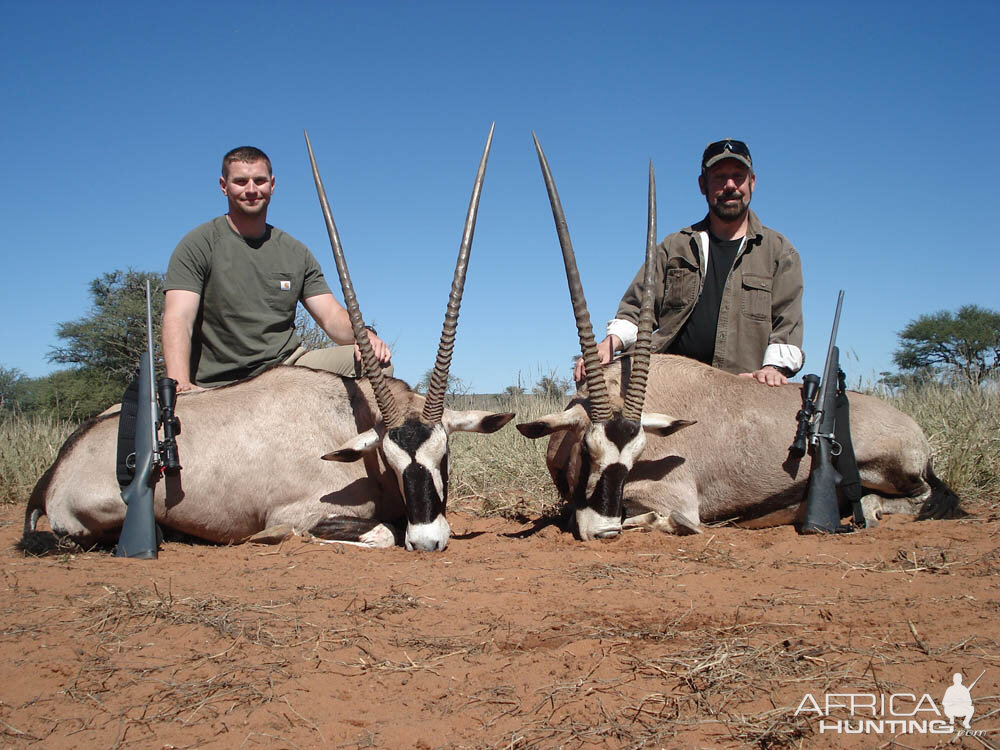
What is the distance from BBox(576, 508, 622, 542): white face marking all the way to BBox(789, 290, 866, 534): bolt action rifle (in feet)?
3.78

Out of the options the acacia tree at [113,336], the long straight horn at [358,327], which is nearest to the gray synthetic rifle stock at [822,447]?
the long straight horn at [358,327]

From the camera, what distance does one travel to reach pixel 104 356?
14.4 m

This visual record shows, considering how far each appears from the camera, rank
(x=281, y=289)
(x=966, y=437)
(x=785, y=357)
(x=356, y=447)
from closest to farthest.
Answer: (x=356, y=447) < (x=785, y=357) < (x=281, y=289) < (x=966, y=437)

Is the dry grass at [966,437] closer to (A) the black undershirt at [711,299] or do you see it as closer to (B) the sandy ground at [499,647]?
(B) the sandy ground at [499,647]

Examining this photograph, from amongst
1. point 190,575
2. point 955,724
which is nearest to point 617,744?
point 955,724

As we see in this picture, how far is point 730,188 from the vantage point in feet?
17.7

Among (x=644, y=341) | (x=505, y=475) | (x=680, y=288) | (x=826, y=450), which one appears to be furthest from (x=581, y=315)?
(x=505, y=475)

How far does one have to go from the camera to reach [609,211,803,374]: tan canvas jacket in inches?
212

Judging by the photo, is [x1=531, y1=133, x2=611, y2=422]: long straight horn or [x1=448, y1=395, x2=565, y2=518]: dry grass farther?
[x1=448, y1=395, x2=565, y2=518]: dry grass

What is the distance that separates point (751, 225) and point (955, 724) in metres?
4.16

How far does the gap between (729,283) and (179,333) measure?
3666 mm

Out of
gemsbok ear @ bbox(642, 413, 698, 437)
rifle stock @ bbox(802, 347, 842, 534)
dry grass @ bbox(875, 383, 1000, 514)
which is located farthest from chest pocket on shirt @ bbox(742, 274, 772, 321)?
dry grass @ bbox(875, 383, 1000, 514)

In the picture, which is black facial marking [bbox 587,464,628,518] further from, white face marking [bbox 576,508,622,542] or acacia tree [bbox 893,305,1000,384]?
acacia tree [bbox 893,305,1000,384]

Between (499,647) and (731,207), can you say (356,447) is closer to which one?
(499,647)
